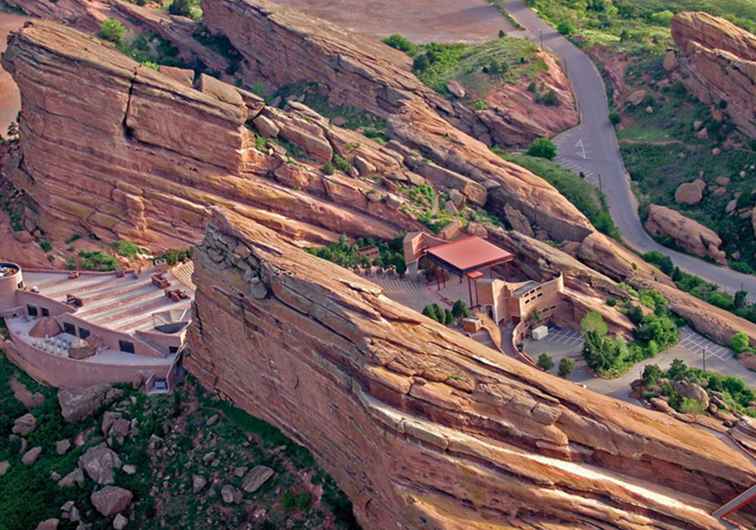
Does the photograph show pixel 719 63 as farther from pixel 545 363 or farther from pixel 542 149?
pixel 545 363

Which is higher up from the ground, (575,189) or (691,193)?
(691,193)

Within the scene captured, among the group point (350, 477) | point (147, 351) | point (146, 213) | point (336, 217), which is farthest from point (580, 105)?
point (350, 477)

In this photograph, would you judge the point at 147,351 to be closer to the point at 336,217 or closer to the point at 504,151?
the point at 336,217

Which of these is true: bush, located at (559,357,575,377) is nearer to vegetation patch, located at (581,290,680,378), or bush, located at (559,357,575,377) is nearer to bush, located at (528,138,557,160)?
vegetation patch, located at (581,290,680,378)

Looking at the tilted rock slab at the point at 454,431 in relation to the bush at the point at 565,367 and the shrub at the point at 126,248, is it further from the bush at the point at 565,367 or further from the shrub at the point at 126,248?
the shrub at the point at 126,248

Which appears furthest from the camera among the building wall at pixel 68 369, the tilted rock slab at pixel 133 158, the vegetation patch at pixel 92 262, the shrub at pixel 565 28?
the shrub at pixel 565 28

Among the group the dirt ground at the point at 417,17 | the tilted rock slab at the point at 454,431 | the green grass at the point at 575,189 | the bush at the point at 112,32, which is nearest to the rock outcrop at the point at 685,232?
the green grass at the point at 575,189

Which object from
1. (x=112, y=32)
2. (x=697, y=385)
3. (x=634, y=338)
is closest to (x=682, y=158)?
(x=634, y=338)
